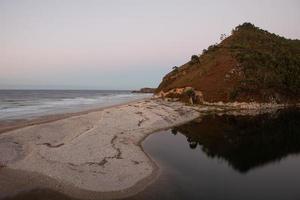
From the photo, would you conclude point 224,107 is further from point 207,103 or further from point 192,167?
point 192,167

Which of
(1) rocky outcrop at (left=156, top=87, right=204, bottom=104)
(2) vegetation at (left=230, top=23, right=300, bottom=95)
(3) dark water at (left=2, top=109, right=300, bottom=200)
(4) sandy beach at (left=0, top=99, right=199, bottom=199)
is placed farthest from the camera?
(2) vegetation at (left=230, top=23, right=300, bottom=95)

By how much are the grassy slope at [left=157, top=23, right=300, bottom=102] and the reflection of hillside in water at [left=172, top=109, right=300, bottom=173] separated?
905 inches

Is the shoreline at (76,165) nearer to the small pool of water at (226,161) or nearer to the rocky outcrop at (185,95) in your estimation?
the small pool of water at (226,161)

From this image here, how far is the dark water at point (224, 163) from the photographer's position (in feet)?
71.4

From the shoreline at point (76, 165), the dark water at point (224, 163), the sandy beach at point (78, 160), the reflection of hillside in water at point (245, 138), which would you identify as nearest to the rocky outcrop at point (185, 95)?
the reflection of hillside in water at point (245, 138)

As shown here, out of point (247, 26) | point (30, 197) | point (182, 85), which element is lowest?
point (30, 197)

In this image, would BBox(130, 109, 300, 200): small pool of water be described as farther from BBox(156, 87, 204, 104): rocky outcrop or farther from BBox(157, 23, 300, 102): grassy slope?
BBox(156, 87, 204, 104): rocky outcrop

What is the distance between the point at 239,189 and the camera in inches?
896

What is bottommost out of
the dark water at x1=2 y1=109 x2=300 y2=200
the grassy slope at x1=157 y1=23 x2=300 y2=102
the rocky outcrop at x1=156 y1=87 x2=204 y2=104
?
the dark water at x1=2 y1=109 x2=300 y2=200

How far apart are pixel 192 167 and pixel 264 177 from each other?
6.18m

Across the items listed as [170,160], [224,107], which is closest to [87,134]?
[170,160]

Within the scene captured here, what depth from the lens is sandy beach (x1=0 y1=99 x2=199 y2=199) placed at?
22.1 metres

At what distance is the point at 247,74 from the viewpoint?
303 ft

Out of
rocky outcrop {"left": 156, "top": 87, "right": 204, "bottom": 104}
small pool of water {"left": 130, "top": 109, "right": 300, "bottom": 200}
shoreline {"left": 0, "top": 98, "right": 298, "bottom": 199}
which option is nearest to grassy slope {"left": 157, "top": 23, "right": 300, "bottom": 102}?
rocky outcrop {"left": 156, "top": 87, "right": 204, "bottom": 104}
